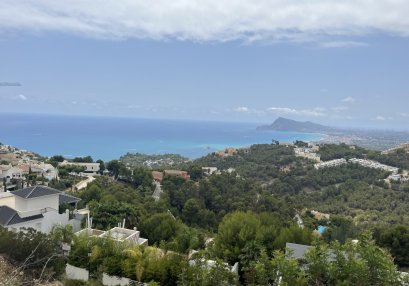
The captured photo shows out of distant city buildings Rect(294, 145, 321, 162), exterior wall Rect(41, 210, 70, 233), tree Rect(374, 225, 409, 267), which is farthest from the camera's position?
distant city buildings Rect(294, 145, 321, 162)

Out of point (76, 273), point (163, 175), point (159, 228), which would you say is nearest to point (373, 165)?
point (163, 175)

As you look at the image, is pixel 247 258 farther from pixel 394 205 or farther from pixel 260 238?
pixel 394 205

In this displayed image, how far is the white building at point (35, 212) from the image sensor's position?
49.4ft

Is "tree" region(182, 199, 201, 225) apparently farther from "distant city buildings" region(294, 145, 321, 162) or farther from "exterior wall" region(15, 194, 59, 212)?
"distant city buildings" region(294, 145, 321, 162)

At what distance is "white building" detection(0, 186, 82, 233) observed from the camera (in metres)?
15.0

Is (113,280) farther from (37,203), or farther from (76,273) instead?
(37,203)

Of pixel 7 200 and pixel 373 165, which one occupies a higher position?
pixel 7 200

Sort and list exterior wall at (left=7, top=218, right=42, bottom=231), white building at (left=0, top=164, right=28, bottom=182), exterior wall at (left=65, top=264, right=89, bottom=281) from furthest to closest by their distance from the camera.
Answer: white building at (left=0, top=164, right=28, bottom=182) < exterior wall at (left=7, top=218, right=42, bottom=231) < exterior wall at (left=65, top=264, right=89, bottom=281)

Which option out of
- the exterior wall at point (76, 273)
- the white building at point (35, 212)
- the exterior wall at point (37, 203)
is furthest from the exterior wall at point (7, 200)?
the exterior wall at point (76, 273)

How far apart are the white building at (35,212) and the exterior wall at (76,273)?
2715mm

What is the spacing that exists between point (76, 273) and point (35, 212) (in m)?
4.41

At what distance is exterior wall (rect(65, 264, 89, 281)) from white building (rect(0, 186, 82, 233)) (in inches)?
107

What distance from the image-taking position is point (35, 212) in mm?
15992

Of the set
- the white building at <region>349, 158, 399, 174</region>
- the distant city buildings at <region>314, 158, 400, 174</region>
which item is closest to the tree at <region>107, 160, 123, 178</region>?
the distant city buildings at <region>314, 158, 400, 174</region>
